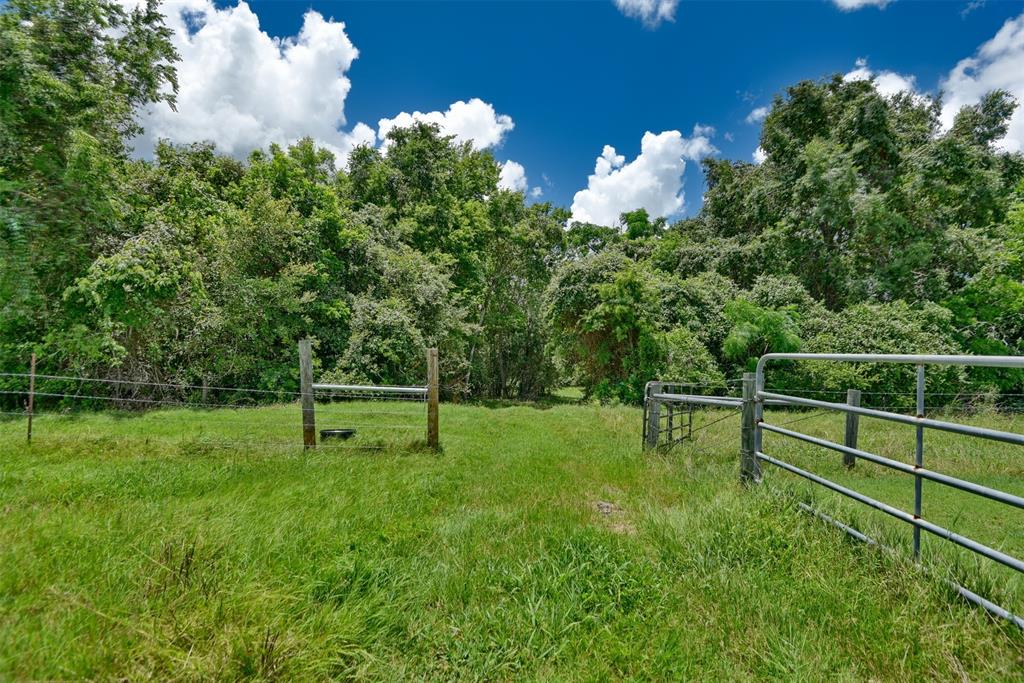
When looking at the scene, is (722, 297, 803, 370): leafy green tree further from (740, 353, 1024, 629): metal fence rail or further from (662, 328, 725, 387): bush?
(740, 353, 1024, 629): metal fence rail

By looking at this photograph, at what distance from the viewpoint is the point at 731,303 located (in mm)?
14422

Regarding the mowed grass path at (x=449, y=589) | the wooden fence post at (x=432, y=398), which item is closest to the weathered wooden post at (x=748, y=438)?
the mowed grass path at (x=449, y=589)

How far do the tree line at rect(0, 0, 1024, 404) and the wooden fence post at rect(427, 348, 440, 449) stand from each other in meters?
8.90

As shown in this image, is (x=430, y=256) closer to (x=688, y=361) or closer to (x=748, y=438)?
(x=688, y=361)

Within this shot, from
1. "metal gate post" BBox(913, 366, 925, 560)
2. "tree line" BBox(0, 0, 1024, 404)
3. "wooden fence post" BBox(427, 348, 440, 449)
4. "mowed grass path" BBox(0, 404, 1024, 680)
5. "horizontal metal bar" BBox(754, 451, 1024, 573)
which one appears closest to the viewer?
"mowed grass path" BBox(0, 404, 1024, 680)

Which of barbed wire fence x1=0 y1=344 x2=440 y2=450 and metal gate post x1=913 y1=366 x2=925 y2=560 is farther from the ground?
metal gate post x1=913 y1=366 x2=925 y2=560

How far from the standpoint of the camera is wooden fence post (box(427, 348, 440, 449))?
619 centimetres

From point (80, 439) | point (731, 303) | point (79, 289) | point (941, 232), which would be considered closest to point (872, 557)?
point (80, 439)

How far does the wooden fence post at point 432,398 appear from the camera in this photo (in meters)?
6.19

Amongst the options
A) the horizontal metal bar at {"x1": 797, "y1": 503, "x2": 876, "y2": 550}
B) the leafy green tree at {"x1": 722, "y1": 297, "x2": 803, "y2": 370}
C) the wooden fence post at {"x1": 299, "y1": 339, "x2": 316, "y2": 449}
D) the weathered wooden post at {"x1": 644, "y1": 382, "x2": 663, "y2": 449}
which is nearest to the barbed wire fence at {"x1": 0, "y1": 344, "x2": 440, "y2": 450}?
the wooden fence post at {"x1": 299, "y1": 339, "x2": 316, "y2": 449}

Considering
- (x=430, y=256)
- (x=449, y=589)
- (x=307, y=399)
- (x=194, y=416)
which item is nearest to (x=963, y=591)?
(x=449, y=589)

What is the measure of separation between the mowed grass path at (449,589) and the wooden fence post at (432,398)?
190 cm

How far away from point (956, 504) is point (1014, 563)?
3.35m

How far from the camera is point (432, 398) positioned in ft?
20.3
